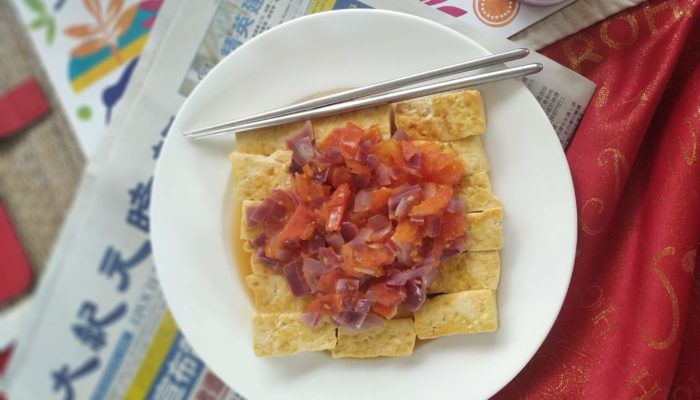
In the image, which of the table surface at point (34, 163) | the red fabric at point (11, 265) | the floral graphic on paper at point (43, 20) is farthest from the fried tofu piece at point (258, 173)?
the red fabric at point (11, 265)

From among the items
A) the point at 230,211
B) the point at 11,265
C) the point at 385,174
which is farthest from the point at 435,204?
the point at 11,265

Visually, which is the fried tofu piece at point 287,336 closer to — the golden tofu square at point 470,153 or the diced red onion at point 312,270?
the diced red onion at point 312,270

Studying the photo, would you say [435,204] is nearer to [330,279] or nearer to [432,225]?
[432,225]

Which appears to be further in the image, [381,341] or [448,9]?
[448,9]

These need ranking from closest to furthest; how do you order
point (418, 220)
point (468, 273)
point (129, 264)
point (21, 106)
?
1. point (418, 220)
2. point (468, 273)
3. point (129, 264)
4. point (21, 106)

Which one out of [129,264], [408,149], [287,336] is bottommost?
[129,264]

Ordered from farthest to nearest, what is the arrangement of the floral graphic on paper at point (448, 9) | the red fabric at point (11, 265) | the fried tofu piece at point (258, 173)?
the red fabric at point (11, 265)
the floral graphic on paper at point (448, 9)
the fried tofu piece at point (258, 173)
